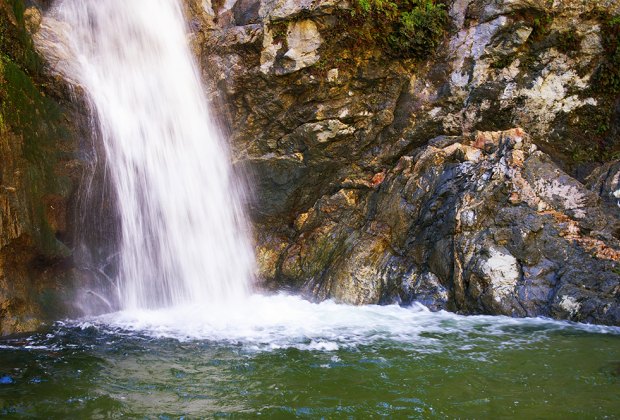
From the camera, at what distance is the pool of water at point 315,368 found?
429cm

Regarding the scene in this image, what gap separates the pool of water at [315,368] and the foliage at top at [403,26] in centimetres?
594

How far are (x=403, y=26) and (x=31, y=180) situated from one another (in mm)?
8107

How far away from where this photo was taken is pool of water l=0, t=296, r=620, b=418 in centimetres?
429

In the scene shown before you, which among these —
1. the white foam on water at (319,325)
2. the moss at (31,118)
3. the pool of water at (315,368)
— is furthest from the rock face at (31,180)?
the white foam on water at (319,325)

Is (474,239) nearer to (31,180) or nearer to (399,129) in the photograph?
(399,129)

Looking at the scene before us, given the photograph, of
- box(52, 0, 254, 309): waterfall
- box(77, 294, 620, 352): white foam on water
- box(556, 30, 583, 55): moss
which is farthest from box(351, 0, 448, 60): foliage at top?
box(77, 294, 620, 352): white foam on water

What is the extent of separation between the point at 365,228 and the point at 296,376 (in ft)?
17.5

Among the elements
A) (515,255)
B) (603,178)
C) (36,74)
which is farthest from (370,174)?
(36,74)

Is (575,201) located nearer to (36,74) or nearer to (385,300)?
(385,300)

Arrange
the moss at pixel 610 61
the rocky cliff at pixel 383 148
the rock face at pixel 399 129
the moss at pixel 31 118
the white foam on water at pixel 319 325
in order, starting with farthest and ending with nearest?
the moss at pixel 610 61, the rock face at pixel 399 129, the rocky cliff at pixel 383 148, the moss at pixel 31 118, the white foam on water at pixel 319 325

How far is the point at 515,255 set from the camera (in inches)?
313

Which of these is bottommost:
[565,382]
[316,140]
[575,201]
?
[565,382]

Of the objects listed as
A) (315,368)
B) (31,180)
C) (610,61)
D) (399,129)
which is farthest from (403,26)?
(31,180)

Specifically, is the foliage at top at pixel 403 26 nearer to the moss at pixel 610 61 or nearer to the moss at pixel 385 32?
the moss at pixel 385 32
